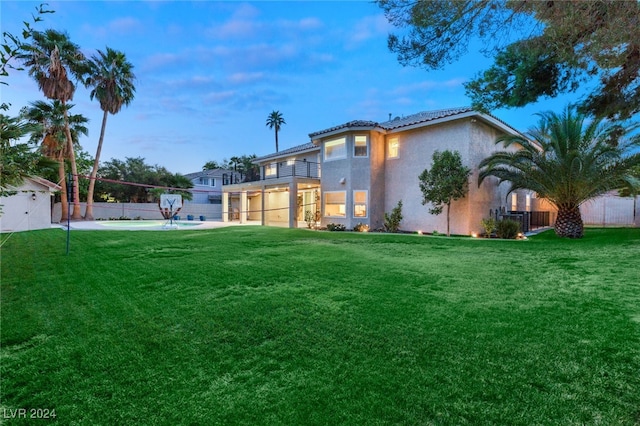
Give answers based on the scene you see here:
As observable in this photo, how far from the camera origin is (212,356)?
3.22 m

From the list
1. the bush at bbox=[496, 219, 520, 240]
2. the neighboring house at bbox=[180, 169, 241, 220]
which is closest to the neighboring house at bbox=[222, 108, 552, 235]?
the bush at bbox=[496, 219, 520, 240]

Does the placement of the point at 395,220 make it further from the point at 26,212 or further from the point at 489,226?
the point at 26,212

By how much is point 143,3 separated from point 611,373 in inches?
630

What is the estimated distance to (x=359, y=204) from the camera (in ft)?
58.4

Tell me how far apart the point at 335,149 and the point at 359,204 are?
3.78m

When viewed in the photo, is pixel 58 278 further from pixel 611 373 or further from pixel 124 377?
pixel 611 373

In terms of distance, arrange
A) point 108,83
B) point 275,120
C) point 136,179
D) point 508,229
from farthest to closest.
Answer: point 275,120, point 136,179, point 108,83, point 508,229

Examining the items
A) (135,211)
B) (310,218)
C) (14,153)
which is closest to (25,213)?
(135,211)

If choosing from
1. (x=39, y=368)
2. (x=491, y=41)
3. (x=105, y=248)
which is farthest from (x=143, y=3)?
(x=39, y=368)

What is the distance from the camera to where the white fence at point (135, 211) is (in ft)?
96.1

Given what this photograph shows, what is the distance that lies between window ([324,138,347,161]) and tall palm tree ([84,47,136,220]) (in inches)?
810

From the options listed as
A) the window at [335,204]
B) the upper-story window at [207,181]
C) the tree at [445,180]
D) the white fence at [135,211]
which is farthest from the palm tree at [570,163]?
the upper-story window at [207,181]

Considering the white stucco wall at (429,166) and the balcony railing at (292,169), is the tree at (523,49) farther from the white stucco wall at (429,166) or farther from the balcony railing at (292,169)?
the balcony railing at (292,169)

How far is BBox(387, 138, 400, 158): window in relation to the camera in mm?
17659
